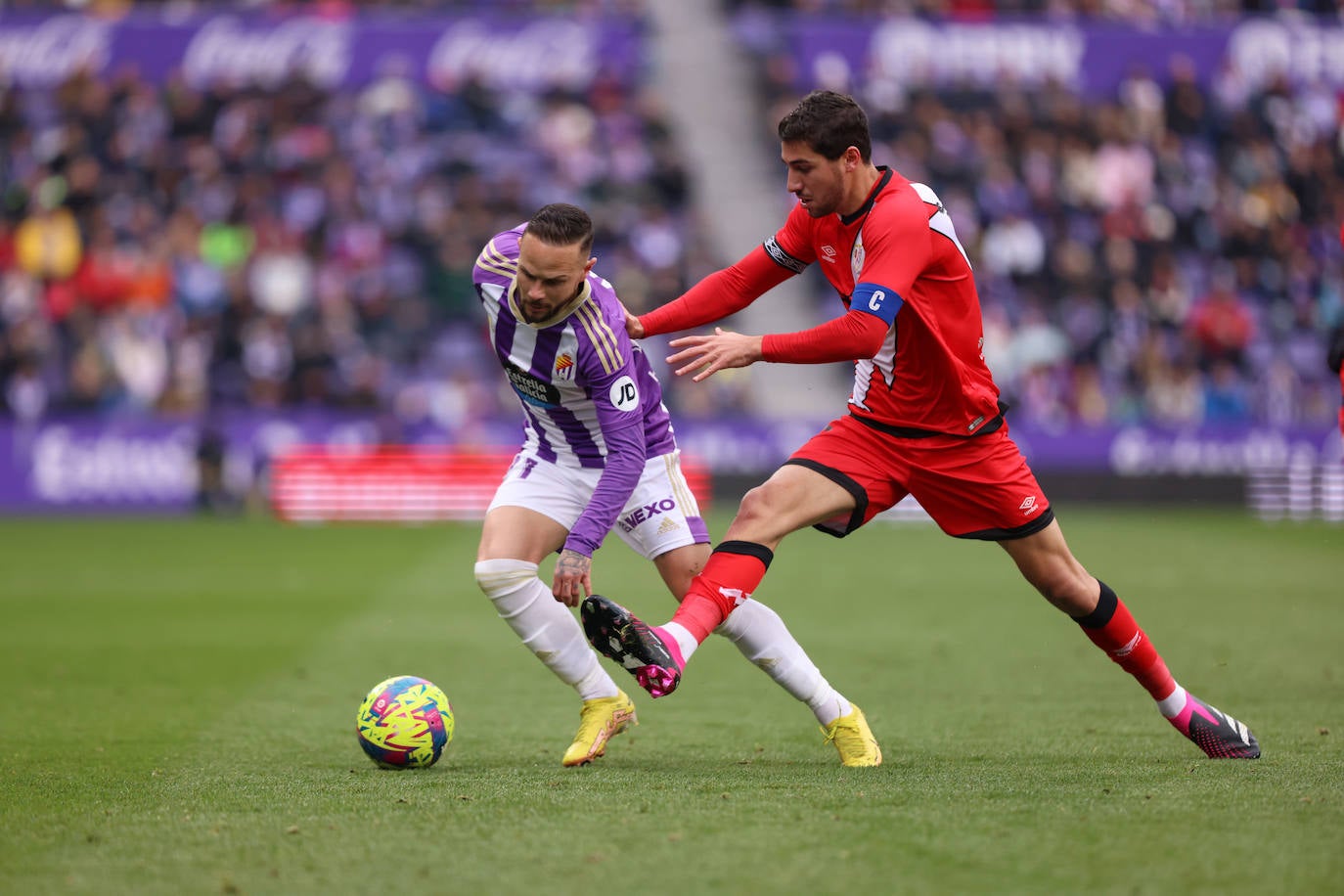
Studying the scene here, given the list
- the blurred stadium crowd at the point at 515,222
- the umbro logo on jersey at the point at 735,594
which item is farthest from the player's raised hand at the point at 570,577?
the blurred stadium crowd at the point at 515,222

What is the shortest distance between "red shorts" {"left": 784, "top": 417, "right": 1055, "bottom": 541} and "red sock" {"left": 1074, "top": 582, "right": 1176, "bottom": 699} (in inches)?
18.5

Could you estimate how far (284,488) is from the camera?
21547 mm

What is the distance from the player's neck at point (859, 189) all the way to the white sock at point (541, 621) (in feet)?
6.65

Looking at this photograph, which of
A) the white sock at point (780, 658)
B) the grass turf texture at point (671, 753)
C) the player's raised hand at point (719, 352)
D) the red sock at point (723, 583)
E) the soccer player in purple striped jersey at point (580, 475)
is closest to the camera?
the grass turf texture at point (671, 753)

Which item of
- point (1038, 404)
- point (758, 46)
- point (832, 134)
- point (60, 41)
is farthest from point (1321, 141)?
point (832, 134)

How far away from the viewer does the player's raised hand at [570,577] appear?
5.89 meters

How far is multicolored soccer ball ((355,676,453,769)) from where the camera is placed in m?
6.32

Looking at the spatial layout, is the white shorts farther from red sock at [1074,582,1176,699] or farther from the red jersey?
red sock at [1074,582,1176,699]

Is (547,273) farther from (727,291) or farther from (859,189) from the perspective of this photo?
(859,189)

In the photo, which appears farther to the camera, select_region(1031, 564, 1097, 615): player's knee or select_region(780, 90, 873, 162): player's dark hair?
select_region(1031, 564, 1097, 615): player's knee

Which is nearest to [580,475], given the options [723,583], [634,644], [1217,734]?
[723,583]

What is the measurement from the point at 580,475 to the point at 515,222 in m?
17.6

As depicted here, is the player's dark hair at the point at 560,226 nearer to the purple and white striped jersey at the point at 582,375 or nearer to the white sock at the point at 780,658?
the purple and white striped jersey at the point at 582,375

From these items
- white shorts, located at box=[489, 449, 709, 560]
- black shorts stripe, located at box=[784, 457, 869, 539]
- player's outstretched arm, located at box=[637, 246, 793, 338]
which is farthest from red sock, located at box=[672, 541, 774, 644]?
player's outstretched arm, located at box=[637, 246, 793, 338]
